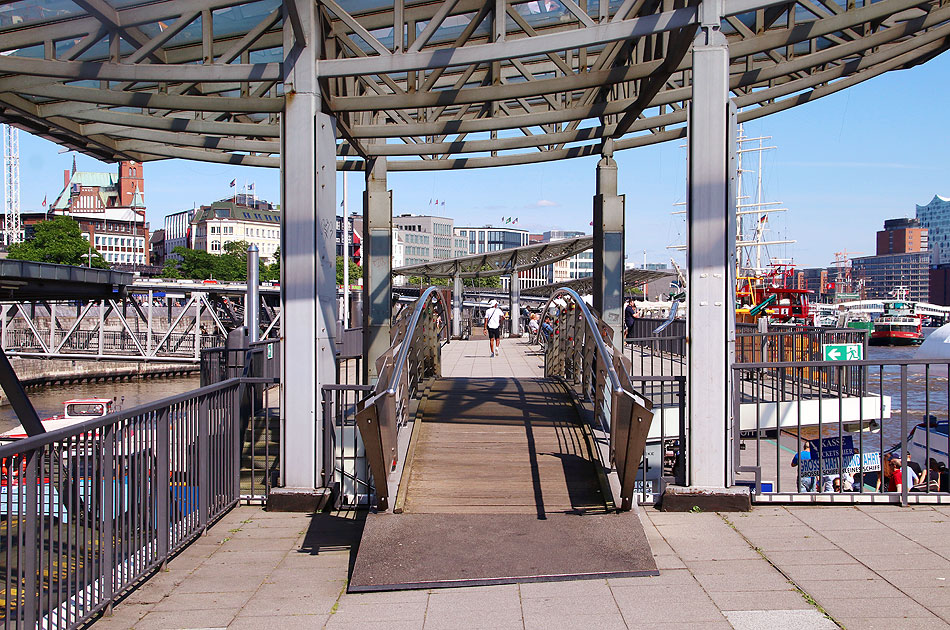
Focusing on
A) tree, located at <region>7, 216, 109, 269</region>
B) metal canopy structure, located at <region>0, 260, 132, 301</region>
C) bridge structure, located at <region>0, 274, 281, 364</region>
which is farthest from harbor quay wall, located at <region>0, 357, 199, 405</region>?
metal canopy structure, located at <region>0, 260, 132, 301</region>

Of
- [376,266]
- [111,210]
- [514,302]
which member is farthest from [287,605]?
[111,210]

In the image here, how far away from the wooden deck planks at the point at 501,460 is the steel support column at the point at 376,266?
2.23 m

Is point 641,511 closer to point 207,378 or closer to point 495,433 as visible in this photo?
point 495,433

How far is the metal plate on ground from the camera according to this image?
538 centimetres

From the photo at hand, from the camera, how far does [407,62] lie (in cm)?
744

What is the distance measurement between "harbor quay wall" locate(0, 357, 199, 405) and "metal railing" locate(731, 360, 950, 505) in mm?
46153

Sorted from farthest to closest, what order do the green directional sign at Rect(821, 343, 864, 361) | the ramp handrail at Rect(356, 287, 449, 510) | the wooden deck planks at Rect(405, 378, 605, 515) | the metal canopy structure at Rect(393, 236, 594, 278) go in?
the metal canopy structure at Rect(393, 236, 594, 278) → the green directional sign at Rect(821, 343, 864, 361) → the wooden deck planks at Rect(405, 378, 605, 515) → the ramp handrail at Rect(356, 287, 449, 510)

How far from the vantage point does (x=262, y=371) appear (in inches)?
515

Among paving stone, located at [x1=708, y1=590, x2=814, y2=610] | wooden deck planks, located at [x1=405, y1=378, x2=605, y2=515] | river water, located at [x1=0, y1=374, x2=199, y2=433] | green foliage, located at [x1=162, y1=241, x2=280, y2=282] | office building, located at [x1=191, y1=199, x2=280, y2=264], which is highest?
office building, located at [x1=191, y1=199, x2=280, y2=264]

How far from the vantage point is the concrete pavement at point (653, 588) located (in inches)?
186

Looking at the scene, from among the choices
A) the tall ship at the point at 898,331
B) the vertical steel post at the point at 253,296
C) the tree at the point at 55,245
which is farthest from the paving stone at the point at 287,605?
the tall ship at the point at 898,331

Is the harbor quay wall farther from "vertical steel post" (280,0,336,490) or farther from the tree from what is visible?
"vertical steel post" (280,0,336,490)

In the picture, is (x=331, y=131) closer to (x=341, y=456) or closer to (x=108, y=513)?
(x=341, y=456)

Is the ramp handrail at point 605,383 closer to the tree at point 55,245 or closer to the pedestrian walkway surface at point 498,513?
the pedestrian walkway surface at point 498,513
